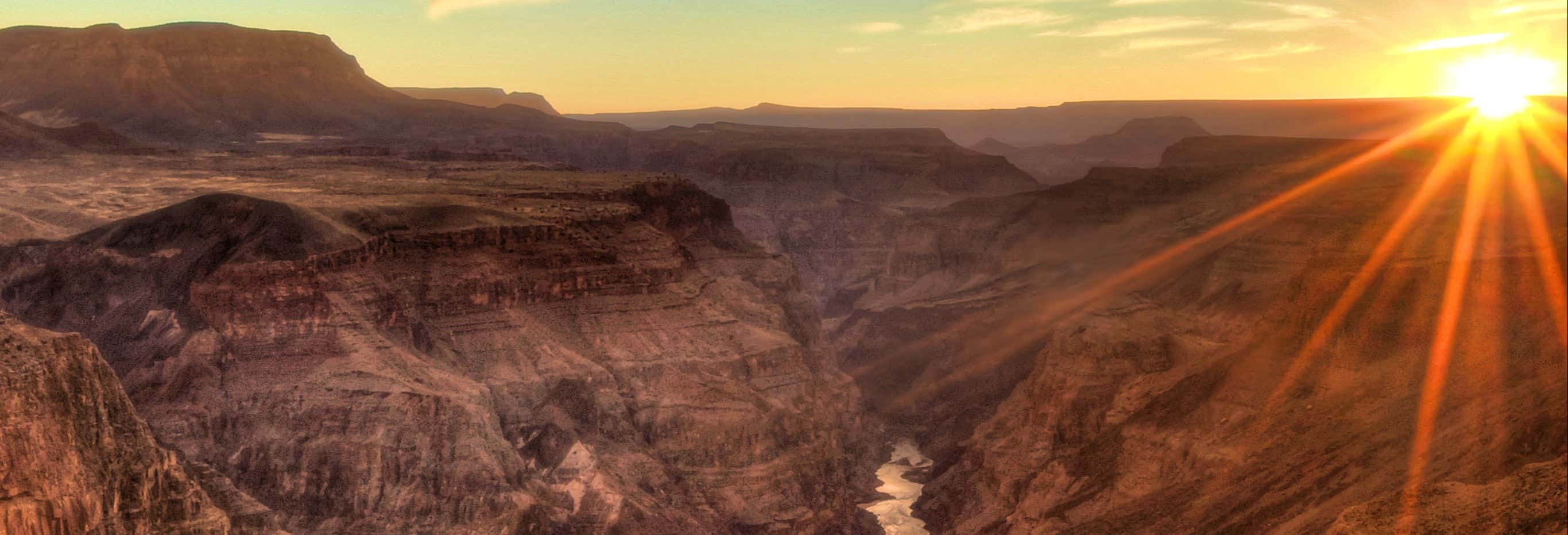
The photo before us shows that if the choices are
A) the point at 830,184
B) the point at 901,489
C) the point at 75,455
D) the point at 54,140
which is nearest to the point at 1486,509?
the point at 75,455

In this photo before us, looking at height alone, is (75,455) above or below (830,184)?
above

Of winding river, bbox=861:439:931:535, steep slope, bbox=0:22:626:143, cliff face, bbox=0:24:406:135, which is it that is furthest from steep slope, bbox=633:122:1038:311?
winding river, bbox=861:439:931:535

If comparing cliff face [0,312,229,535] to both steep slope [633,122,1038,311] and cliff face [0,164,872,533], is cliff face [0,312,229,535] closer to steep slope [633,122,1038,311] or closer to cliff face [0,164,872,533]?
cliff face [0,164,872,533]

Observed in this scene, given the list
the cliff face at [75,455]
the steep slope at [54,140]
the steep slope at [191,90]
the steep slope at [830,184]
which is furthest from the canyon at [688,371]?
the steep slope at [191,90]

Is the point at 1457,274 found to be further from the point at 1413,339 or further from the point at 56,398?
the point at 56,398

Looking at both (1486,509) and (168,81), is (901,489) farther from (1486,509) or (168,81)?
(168,81)
